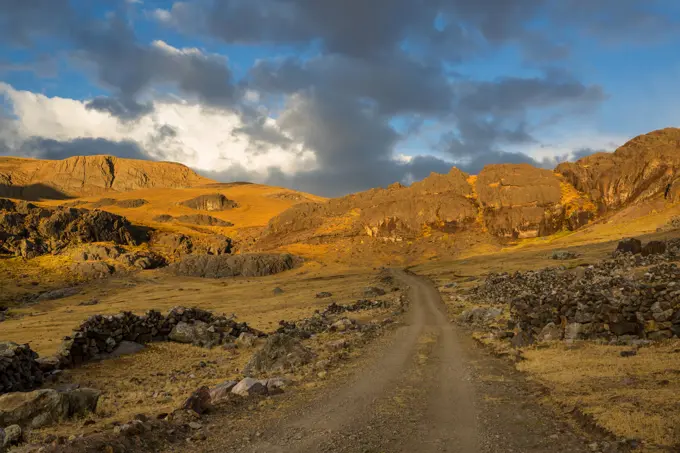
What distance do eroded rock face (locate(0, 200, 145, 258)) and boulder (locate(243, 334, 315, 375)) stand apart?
319ft

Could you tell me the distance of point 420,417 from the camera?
37.4ft

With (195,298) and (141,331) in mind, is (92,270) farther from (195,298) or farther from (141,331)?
(141,331)

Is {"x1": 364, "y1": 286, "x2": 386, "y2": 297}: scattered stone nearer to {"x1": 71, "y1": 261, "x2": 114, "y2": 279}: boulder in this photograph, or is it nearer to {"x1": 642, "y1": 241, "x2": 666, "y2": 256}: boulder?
{"x1": 642, "y1": 241, "x2": 666, "y2": 256}: boulder

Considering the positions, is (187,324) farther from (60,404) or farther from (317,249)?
(317,249)

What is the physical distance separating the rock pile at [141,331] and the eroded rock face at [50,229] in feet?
276

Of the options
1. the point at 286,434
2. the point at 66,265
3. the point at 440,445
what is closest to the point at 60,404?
the point at 286,434

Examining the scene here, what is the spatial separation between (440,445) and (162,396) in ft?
36.1

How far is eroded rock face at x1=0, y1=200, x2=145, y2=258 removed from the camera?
9412cm

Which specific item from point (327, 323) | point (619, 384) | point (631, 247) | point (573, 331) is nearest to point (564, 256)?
point (631, 247)

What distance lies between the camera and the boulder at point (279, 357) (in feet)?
61.8

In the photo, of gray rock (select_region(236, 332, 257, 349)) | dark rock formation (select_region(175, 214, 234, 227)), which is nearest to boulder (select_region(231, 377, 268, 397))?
gray rock (select_region(236, 332, 257, 349))

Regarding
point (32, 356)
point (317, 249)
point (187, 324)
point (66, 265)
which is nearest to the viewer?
point (32, 356)

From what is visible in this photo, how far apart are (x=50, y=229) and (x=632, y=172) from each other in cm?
13884

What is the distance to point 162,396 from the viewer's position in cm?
1572
